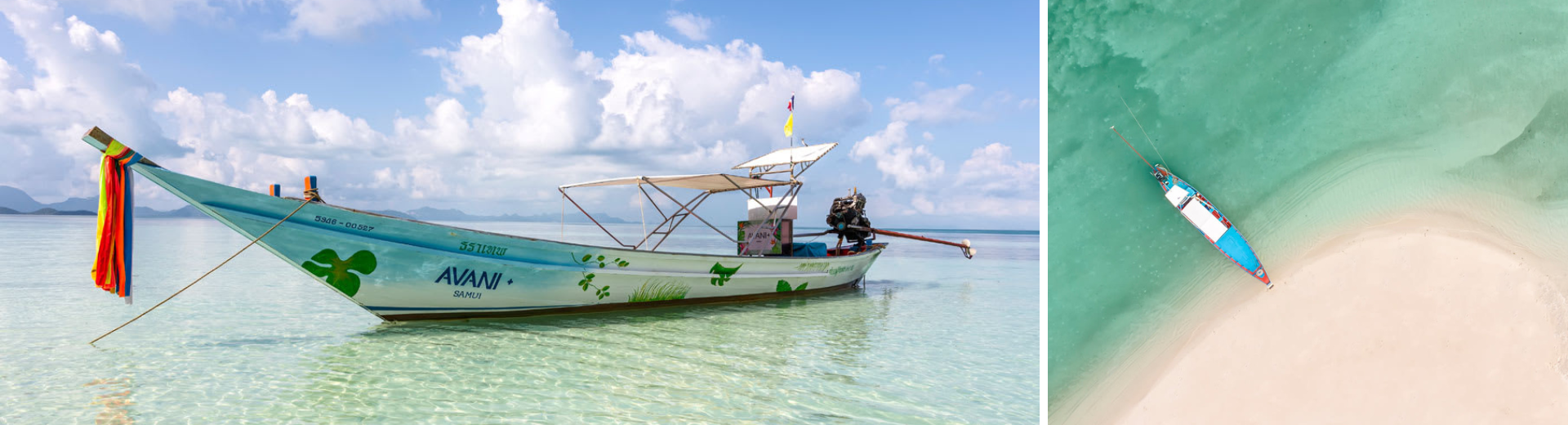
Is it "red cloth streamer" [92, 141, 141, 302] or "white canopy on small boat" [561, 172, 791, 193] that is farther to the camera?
"white canopy on small boat" [561, 172, 791, 193]

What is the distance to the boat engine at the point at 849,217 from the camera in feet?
32.2

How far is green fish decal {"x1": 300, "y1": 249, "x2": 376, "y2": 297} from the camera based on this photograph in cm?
522

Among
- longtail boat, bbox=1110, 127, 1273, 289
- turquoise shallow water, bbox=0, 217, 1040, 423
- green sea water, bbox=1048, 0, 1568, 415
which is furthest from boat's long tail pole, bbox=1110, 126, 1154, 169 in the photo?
turquoise shallow water, bbox=0, 217, 1040, 423

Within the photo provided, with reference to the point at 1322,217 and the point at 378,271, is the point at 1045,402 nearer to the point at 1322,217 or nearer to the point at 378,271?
the point at 1322,217

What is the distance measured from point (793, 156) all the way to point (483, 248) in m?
3.94

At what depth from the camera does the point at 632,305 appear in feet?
22.7

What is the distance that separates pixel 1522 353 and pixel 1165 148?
1433 mm

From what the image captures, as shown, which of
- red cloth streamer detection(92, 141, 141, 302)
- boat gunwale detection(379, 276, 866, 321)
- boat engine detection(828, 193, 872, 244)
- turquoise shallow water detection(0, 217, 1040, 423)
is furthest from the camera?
boat engine detection(828, 193, 872, 244)

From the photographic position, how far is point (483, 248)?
5.80 m

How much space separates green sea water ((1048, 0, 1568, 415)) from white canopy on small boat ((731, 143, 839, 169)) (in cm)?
546

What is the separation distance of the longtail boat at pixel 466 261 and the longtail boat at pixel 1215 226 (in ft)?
16.3

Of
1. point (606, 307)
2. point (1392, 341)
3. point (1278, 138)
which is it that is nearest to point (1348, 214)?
point (1278, 138)

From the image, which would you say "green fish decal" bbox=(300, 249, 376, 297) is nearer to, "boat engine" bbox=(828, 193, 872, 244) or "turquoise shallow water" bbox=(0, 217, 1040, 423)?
"turquoise shallow water" bbox=(0, 217, 1040, 423)

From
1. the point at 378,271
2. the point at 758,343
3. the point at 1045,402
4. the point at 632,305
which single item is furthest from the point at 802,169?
the point at 1045,402
